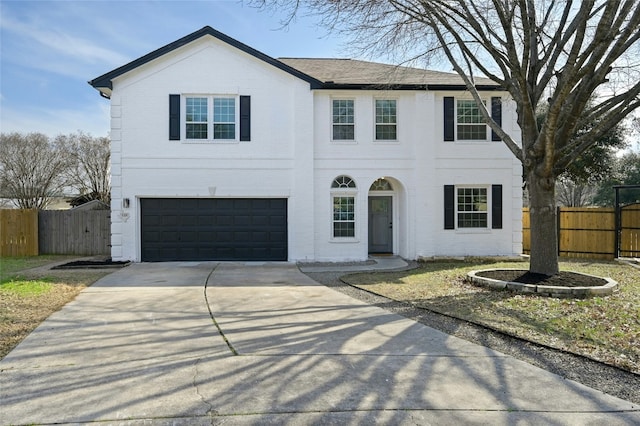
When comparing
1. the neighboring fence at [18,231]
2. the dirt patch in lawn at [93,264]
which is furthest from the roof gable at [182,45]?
the neighboring fence at [18,231]

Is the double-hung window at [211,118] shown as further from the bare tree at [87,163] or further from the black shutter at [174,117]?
the bare tree at [87,163]

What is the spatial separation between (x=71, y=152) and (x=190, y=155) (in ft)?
62.7

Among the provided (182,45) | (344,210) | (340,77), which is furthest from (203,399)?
(340,77)

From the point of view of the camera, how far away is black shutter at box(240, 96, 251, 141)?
1472 cm

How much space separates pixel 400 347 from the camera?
5.87 meters

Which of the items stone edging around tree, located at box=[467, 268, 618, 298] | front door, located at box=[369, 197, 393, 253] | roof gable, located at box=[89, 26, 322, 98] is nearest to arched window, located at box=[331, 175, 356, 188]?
front door, located at box=[369, 197, 393, 253]

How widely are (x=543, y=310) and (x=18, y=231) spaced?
17878 millimetres

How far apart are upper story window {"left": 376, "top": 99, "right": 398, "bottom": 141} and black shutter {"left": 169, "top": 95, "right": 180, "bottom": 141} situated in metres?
6.60

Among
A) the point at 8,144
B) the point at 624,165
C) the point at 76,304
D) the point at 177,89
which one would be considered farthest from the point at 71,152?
the point at 624,165

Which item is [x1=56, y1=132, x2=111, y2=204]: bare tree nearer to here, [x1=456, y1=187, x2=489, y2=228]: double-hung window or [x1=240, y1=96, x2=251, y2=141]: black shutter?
[x1=240, y1=96, x2=251, y2=141]: black shutter

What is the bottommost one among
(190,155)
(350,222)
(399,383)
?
(399,383)

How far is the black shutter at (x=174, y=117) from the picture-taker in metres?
14.6

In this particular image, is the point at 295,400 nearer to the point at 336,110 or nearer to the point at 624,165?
the point at 336,110

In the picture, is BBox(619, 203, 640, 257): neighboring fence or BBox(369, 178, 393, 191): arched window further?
BBox(369, 178, 393, 191): arched window
